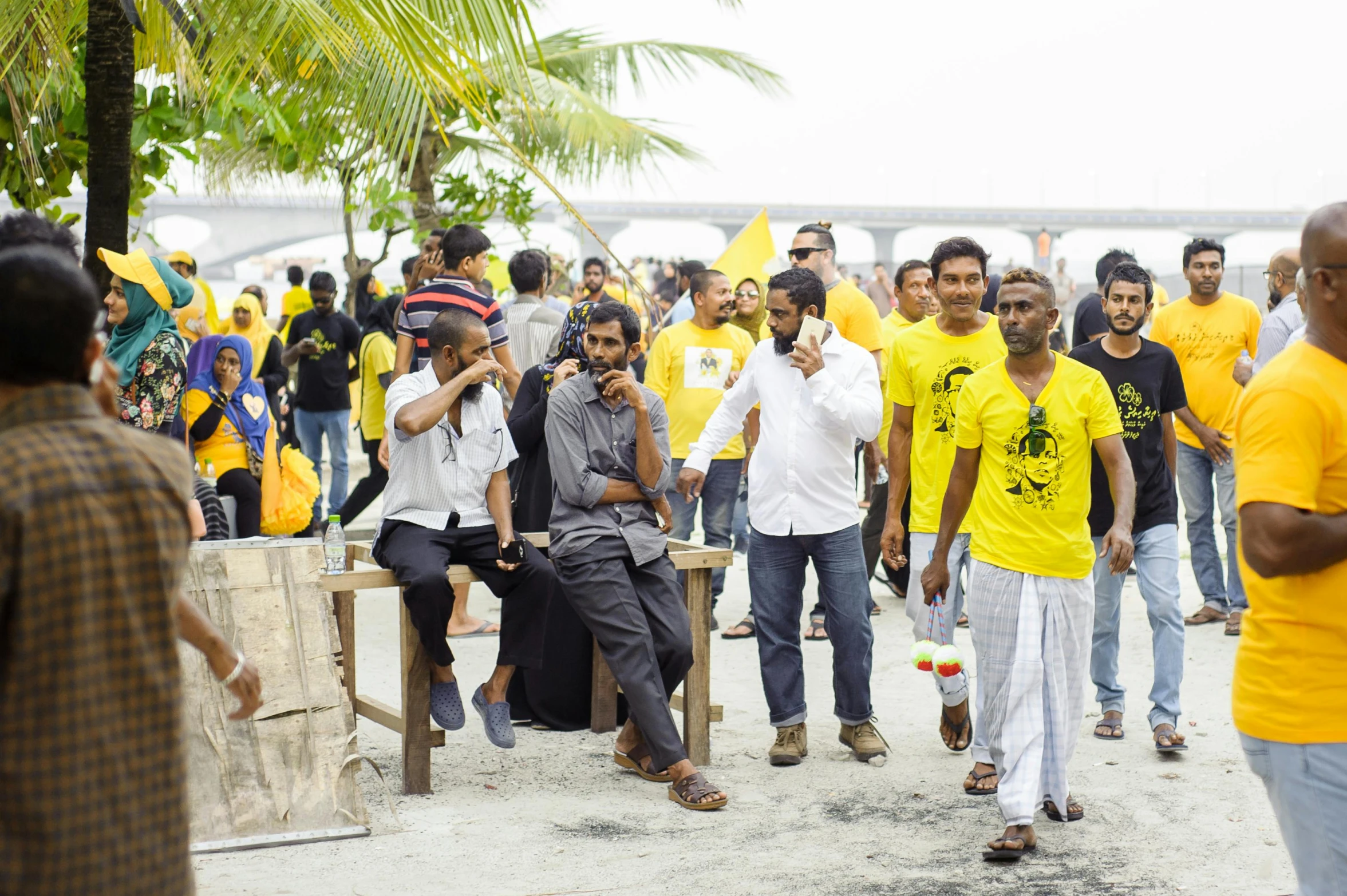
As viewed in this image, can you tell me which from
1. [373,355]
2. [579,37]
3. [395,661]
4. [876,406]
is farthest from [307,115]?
[579,37]

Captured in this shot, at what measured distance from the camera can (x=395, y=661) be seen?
7.66m

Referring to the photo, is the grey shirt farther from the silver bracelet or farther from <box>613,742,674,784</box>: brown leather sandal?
the silver bracelet

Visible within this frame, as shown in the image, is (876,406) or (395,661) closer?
(876,406)

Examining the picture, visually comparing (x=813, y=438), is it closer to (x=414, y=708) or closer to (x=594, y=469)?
(x=594, y=469)

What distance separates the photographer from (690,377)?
8383 mm

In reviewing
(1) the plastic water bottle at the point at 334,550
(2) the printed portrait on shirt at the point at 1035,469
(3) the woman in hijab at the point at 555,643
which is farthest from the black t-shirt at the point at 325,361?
(2) the printed portrait on shirt at the point at 1035,469

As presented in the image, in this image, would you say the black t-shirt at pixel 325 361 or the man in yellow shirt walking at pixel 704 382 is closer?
the man in yellow shirt walking at pixel 704 382

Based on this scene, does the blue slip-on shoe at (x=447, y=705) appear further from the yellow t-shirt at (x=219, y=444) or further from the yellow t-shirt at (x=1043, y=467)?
the yellow t-shirt at (x=219, y=444)

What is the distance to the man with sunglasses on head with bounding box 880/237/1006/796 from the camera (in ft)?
19.4

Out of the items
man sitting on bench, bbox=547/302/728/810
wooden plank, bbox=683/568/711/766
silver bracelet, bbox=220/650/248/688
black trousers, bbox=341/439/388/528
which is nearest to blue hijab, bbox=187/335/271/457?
black trousers, bbox=341/439/388/528

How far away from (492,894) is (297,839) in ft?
2.88

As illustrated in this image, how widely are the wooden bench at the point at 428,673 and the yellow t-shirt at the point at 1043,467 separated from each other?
4.13ft

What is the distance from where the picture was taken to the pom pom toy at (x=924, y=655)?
534 centimetres

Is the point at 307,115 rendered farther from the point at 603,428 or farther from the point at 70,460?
the point at 70,460
